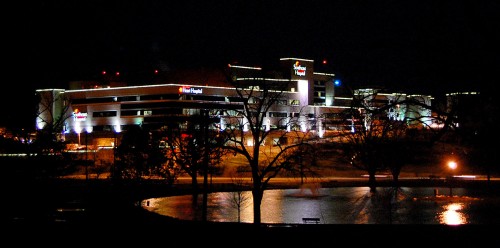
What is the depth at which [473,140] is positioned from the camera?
9570mm

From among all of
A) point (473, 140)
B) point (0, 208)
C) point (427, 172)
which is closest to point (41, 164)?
point (0, 208)

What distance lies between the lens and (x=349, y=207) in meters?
Result: 35.5

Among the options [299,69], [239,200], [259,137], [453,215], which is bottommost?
[453,215]

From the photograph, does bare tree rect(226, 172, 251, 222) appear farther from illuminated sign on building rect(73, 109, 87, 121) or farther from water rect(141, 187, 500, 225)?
illuminated sign on building rect(73, 109, 87, 121)

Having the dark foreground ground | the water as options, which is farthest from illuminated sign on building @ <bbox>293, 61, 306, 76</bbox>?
the dark foreground ground

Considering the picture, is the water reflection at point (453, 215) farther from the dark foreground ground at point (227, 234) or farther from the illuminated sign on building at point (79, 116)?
the illuminated sign on building at point (79, 116)

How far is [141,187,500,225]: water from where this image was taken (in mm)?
29875

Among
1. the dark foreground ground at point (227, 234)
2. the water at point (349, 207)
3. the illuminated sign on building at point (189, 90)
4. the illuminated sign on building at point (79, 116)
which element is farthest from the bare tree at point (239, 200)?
the illuminated sign on building at point (79, 116)

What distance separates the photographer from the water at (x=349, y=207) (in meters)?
29.9

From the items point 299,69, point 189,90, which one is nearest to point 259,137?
point 189,90

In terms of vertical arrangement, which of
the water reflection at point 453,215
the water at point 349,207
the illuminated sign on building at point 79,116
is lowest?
the water reflection at point 453,215

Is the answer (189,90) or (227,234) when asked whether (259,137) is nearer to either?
(227,234)

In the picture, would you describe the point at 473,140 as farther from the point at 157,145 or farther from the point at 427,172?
the point at 427,172

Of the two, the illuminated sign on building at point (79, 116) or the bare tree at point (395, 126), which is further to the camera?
the illuminated sign on building at point (79, 116)
